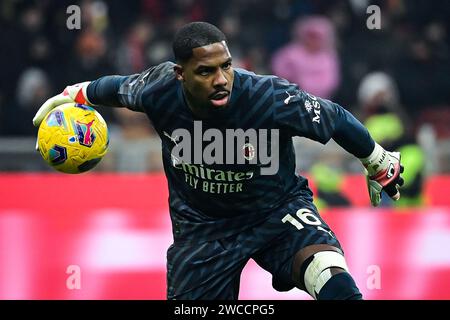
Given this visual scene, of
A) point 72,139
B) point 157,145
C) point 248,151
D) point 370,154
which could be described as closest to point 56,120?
point 72,139

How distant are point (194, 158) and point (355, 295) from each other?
1087mm

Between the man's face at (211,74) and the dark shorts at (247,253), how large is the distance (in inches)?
29.3

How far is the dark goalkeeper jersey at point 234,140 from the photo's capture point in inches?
218

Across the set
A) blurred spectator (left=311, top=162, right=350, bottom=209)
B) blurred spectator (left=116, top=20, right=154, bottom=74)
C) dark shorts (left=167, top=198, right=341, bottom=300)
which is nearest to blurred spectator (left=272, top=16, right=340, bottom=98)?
blurred spectator (left=116, top=20, right=154, bottom=74)

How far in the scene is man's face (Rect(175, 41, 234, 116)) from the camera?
5.34m

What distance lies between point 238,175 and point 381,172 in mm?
775

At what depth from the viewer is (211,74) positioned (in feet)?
17.6

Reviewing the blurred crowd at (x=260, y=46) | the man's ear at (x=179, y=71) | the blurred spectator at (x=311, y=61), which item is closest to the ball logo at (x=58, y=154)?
the man's ear at (x=179, y=71)

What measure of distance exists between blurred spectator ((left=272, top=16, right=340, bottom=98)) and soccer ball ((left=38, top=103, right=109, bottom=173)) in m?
6.77

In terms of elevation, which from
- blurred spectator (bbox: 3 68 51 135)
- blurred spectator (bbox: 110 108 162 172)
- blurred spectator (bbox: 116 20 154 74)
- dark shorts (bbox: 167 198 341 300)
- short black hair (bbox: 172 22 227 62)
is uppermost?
blurred spectator (bbox: 116 20 154 74)

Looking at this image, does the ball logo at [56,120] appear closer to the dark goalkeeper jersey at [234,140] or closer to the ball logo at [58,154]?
the ball logo at [58,154]

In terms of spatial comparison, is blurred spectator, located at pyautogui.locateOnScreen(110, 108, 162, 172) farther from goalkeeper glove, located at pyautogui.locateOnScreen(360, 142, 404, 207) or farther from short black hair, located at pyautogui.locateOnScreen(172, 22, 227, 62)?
short black hair, located at pyautogui.locateOnScreen(172, 22, 227, 62)

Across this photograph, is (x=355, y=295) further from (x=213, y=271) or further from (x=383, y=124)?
(x=383, y=124)

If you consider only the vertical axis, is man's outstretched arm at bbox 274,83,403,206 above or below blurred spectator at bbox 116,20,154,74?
below
